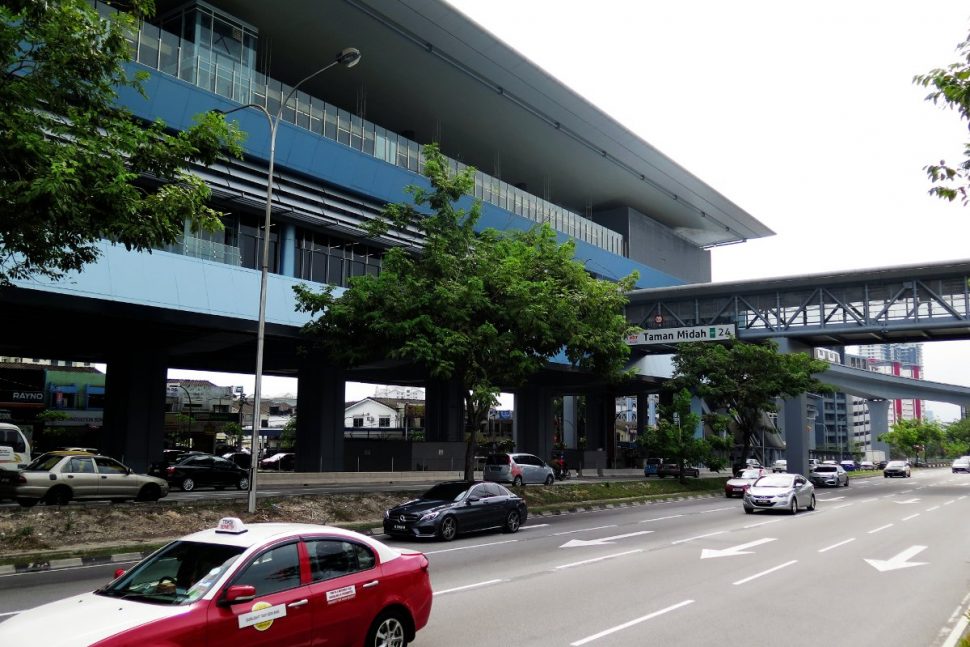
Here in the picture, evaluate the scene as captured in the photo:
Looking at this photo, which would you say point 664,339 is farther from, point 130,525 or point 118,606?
point 118,606

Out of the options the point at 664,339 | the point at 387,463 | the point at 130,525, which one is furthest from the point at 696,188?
the point at 130,525

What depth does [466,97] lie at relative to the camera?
41906mm

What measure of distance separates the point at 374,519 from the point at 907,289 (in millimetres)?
33136

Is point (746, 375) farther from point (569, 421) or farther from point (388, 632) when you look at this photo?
point (569, 421)

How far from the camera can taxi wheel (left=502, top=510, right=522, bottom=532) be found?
64.8 feet

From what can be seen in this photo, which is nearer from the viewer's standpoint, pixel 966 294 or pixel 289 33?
pixel 289 33

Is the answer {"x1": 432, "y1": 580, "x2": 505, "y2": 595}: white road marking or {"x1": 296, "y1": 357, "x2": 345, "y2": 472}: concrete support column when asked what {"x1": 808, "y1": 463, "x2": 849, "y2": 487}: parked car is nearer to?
{"x1": 296, "y1": 357, "x2": 345, "y2": 472}: concrete support column

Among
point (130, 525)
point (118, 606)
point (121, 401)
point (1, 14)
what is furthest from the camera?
point (121, 401)

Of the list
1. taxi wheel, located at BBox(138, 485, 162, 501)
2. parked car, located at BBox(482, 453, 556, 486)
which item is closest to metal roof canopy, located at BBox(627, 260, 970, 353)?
parked car, located at BBox(482, 453, 556, 486)

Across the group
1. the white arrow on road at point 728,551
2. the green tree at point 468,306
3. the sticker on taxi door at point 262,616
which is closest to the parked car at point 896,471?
the green tree at point 468,306

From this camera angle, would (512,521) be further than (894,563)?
Yes

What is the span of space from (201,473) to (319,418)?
10.4 m

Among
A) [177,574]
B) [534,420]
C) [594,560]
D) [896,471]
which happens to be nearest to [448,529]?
[594,560]

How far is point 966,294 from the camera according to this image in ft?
131
